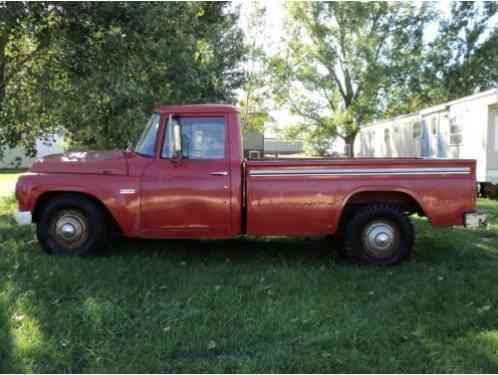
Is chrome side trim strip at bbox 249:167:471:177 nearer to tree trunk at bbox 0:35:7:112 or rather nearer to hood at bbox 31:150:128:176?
hood at bbox 31:150:128:176

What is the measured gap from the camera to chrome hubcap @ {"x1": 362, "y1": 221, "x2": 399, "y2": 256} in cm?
575

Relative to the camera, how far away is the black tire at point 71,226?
5.71 metres

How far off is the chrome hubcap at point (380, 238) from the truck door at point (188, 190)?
70.3 inches

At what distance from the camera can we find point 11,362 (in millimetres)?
3295

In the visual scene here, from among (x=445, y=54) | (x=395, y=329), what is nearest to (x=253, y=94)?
(x=445, y=54)

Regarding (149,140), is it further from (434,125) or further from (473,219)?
(434,125)

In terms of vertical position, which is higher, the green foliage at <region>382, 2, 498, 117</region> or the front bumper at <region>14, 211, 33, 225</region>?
the green foliage at <region>382, 2, 498, 117</region>

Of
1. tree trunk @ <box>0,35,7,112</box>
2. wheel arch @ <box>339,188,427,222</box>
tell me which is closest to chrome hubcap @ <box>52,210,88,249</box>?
wheel arch @ <box>339,188,427,222</box>

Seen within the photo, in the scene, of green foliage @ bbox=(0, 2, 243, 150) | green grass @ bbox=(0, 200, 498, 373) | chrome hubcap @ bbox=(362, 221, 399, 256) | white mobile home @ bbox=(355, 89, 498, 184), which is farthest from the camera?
white mobile home @ bbox=(355, 89, 498, 184)

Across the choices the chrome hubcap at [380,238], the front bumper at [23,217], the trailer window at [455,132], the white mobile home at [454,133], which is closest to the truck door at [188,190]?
the front bumper at [23,217]

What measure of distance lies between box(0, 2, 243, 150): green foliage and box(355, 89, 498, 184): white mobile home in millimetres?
8187

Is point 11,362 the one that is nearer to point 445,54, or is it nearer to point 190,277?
point 190,277

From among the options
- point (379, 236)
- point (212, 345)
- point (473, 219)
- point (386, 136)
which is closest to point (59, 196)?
point (212, 345)

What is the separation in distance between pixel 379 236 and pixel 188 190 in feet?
8.05
